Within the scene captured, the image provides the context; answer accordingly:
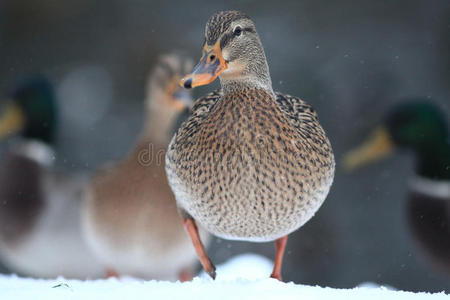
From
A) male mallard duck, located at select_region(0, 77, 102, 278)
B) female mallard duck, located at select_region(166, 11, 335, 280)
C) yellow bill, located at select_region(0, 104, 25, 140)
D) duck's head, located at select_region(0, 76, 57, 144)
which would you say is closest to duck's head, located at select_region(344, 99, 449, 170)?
male mallard duck, located at select_region(0, 77, 102, 278)

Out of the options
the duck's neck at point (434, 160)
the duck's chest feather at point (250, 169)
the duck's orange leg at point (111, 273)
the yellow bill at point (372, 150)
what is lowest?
the duck's neck at point (434, 160)

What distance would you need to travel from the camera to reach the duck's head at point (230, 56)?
5.09 ft

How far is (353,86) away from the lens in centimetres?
473

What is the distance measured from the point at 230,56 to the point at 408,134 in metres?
2.42

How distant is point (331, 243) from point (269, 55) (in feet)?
4.37

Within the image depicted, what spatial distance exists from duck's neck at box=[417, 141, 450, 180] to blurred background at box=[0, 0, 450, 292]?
0.38m

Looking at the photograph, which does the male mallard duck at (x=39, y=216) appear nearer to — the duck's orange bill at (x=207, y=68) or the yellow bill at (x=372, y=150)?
the yellow bill at (x=372, y=150)

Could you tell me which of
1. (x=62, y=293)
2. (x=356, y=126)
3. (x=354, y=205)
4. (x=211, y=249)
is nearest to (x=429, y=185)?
(x=354, y=205)

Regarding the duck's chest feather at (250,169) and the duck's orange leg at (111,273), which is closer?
the duck's chest feather at (250,169)

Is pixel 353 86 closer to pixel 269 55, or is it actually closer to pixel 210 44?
pixel 269 55

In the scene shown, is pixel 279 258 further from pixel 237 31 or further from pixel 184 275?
pixel 184 275

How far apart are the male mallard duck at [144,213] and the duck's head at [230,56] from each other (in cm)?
110

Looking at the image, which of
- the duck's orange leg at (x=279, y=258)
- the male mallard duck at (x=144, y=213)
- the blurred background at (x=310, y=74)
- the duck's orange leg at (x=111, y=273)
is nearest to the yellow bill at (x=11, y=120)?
the blurred background at (x=310, y=74)

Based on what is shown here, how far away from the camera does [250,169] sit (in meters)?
1.65
